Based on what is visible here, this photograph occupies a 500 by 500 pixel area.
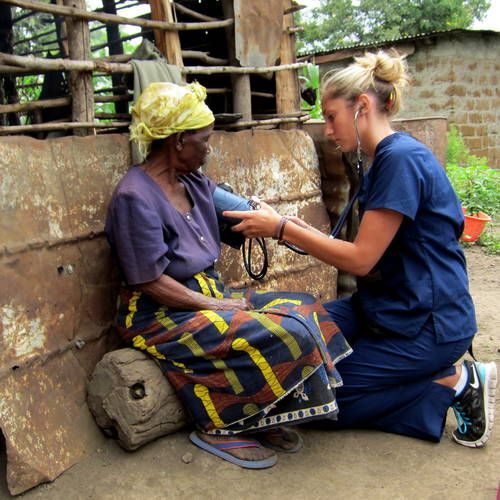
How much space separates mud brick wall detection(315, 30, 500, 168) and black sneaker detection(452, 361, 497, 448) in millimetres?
8010

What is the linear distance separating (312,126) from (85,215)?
202cm

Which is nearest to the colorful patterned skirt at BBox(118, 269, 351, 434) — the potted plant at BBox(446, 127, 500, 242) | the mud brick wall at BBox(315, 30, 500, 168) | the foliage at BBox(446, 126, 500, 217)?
the potted plant at BBox(446, 127, 500, 242)

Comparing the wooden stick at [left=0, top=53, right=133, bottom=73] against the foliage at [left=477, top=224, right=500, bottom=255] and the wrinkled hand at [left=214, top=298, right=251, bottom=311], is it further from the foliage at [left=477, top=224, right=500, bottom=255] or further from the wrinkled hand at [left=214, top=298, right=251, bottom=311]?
the foliage at [left=477, top=224, right=500, bottom=255]

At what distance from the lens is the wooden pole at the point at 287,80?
3.95 m

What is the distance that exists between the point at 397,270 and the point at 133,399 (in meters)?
1.27

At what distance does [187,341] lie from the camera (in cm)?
240

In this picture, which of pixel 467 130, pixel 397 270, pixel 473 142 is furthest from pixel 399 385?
pixel 473 142

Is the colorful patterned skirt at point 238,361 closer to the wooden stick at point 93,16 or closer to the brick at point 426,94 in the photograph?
the wooden stick at point 93,16

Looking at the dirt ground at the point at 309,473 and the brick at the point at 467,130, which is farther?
the brick at the point at 467,130

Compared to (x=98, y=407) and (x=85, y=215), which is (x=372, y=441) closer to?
(x=98, y=407)

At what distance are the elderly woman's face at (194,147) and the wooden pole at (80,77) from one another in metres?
0.61

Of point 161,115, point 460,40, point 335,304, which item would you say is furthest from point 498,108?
point 161,115

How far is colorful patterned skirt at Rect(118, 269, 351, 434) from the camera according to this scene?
7.73 feet

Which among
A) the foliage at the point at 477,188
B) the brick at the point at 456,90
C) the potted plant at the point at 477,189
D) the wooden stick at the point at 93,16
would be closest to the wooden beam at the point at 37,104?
the wooden stick at the point at 93,16
